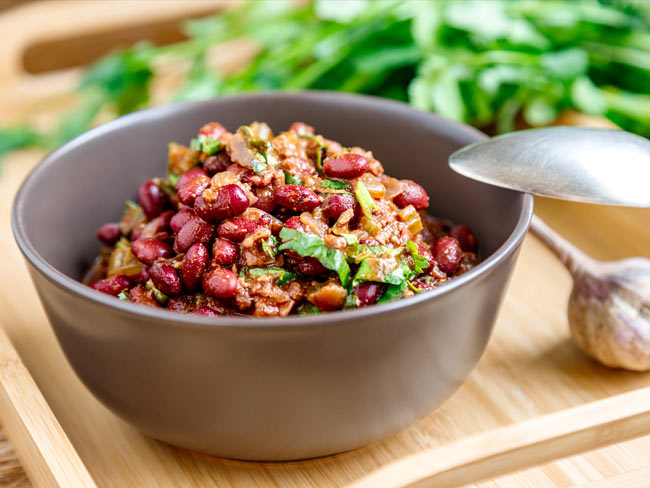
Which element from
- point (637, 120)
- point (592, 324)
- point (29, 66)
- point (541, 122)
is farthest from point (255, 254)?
point (29, 66)

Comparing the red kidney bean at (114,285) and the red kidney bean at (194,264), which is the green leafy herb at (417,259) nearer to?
the red kidney bean at (194,264)

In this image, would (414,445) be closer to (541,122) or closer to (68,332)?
(68,332)

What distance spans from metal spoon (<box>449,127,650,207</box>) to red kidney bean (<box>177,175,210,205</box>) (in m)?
0.81

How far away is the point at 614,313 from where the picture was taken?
2465 mm

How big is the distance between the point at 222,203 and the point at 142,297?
1.15ft

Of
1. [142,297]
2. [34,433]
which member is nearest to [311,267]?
[142,297]

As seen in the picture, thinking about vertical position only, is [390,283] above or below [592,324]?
above

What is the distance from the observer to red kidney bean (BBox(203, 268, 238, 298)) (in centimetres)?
197

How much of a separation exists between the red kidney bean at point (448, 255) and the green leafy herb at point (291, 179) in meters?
0.48

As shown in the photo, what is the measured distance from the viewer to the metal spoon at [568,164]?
225 centimetres

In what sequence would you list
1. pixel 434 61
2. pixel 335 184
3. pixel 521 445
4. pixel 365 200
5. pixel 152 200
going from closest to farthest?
1. pixel 521 445
2. pixel 365 200
3. pixel 335 184
4. pixel 152 200
5. pixel 434 61

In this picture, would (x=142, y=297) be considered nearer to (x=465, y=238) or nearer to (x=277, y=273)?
(x=277, y=273)

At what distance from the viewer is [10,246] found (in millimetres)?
3199

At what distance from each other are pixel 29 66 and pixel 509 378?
5395 mm
